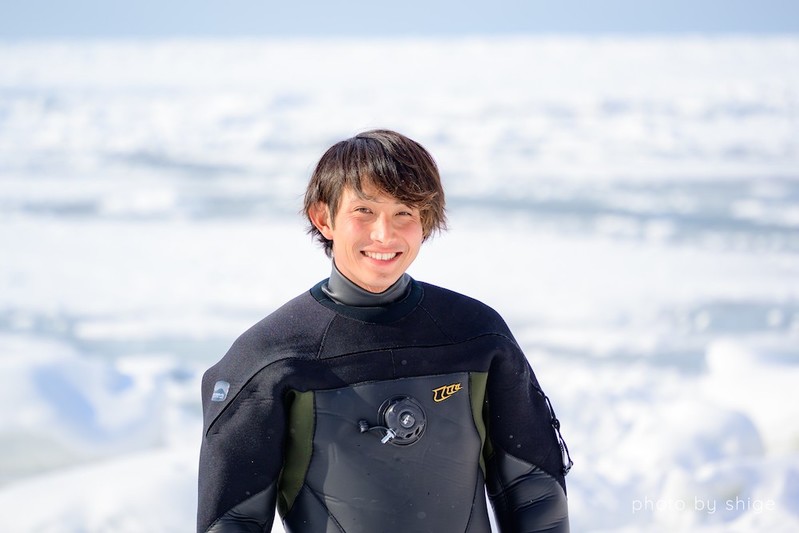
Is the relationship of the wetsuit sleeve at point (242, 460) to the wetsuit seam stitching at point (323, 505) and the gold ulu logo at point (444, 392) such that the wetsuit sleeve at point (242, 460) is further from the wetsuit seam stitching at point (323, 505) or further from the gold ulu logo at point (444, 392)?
the gold ulu logo at point (444, 392)

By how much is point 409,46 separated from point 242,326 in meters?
23.5

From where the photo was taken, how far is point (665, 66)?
19.2 meters

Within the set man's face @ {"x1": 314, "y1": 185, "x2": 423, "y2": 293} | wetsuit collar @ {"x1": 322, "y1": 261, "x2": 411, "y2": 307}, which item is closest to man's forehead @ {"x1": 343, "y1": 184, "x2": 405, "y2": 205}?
man's face @ {"x1": 314, "y1": 185, "x2": 423, "y2": 293}

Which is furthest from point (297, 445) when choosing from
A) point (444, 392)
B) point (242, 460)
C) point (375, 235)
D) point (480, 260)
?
point (480, 260)

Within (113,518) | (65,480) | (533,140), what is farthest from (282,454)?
(533,140)

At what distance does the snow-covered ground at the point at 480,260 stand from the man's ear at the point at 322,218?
1.57 meters

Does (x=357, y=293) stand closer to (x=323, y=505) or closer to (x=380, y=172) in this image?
(x=380, y=172)

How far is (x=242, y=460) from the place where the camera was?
4.88 ft

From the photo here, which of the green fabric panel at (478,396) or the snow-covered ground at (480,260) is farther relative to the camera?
the snow-covered ground at (480,260)

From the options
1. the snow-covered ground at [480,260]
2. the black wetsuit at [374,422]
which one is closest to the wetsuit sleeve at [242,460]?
the black wetsuit at [374,422]

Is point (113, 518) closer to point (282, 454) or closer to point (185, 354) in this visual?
point (282, 454)

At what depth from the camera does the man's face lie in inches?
60.2

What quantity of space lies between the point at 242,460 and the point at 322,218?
0.41 meters

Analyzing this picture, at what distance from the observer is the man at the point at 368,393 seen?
150 cm
